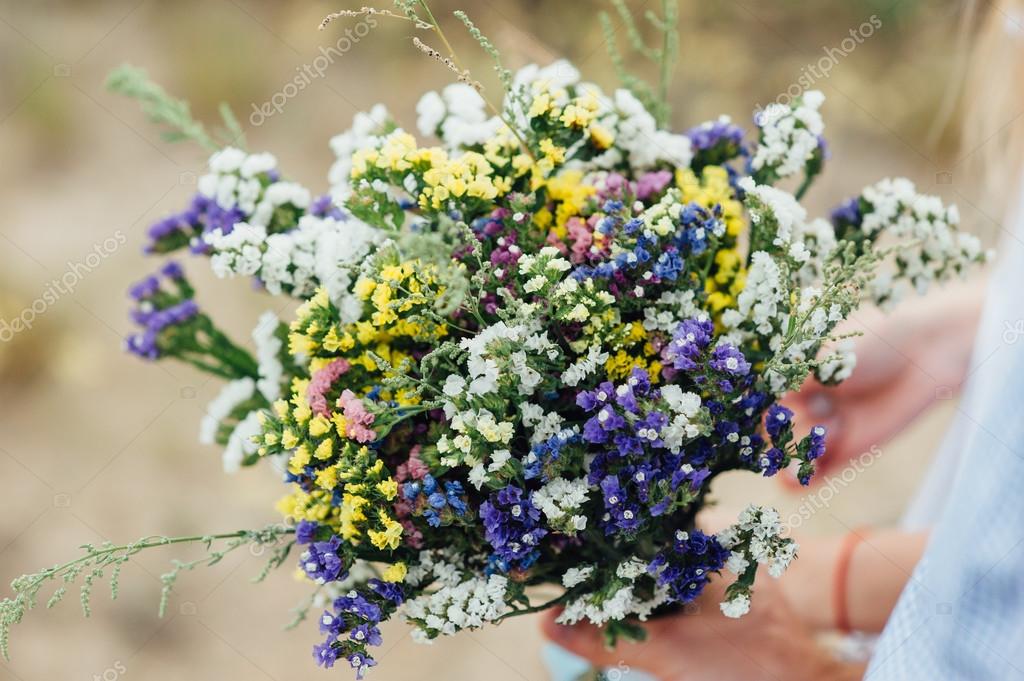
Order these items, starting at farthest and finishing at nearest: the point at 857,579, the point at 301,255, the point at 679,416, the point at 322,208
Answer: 1. the point at 857,579
2. the point at 322,208
3. the point at 301,255
4. the point at 679,416

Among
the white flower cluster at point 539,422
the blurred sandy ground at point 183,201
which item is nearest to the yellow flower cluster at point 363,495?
the white flower cluster at point 539,422

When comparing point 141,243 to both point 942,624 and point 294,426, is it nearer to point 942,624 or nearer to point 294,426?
point 294,426

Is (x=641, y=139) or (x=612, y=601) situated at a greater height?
(x=641, y=139)

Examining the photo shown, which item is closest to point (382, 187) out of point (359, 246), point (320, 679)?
point (359, 246)

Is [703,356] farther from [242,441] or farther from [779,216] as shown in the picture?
[242,441]

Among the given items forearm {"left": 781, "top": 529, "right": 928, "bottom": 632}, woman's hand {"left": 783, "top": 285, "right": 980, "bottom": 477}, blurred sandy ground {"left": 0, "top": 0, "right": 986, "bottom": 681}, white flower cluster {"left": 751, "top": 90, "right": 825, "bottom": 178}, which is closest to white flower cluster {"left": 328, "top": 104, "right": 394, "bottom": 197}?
white flower cluster {"left": 751, "top": 90, "right": 825, "bottom": 178}

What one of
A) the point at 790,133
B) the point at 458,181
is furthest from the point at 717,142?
the point at 458,181
